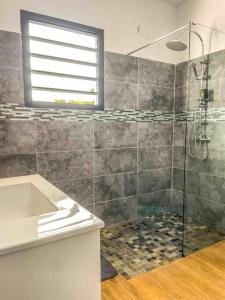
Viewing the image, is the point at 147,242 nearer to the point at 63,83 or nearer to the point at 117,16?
the point at 63,83

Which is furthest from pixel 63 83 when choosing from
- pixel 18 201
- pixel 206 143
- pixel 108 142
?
pixel 206 143

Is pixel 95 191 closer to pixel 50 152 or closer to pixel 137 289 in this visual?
pixel 50 152

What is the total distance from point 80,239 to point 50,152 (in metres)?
1.41

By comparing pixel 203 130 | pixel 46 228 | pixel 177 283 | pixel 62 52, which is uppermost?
pixel 62 52

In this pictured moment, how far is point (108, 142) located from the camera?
2523 mm

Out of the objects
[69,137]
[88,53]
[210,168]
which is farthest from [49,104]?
[210,168]

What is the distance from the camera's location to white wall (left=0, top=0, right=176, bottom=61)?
195 cm

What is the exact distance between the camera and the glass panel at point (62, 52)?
2.11 meters

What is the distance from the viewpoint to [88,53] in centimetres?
238

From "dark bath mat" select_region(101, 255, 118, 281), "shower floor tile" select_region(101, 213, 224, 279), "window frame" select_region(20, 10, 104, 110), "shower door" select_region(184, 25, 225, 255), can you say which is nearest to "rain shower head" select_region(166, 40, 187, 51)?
"shower door" select_region(184, 25, 225, 255)

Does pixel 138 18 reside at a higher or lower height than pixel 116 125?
higher

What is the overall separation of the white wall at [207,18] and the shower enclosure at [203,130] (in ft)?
0.03

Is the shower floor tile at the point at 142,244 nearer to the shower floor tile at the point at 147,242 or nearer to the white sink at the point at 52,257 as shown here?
the shower floor tile at the point at 147,242

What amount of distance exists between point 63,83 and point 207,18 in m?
1.78
